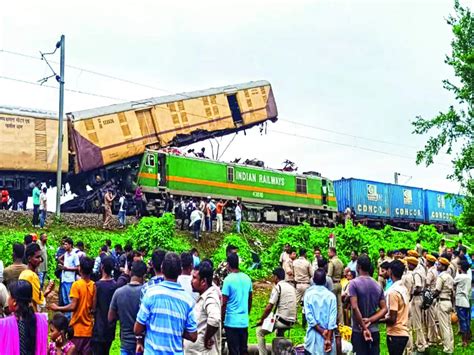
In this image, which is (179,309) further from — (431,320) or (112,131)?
(112,131)

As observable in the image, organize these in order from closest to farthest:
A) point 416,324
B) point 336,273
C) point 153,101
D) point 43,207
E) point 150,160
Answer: point 416,324, point 336,273, point 43,207, point 150,160, point 153,101

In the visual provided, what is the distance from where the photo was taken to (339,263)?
11.8 m

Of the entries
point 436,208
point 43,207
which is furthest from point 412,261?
point 436,208

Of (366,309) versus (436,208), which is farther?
(436,208)

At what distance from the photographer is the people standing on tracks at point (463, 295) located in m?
10.7

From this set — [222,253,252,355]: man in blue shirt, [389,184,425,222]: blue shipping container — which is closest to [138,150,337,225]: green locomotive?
[389,184,425,222]: blue shipping container

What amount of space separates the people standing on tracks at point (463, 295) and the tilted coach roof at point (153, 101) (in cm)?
1690

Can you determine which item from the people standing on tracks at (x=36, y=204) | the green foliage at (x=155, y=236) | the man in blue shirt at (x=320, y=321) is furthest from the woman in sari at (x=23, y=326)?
the people standing on tracks at (x=36, y=204)

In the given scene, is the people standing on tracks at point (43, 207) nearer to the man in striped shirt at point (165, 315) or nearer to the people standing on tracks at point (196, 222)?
the people standing on tracks at point (196, 222)

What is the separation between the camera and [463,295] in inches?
421

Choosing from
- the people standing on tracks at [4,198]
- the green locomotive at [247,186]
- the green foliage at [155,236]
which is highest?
the green locomotive at [247,186]

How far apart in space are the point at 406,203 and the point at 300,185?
9.54 metres

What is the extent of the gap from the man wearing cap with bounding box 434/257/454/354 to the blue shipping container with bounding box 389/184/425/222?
28.4m

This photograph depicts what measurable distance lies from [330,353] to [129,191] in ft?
65.6
